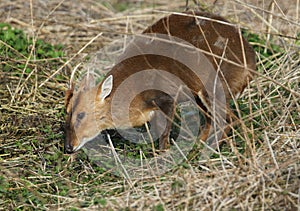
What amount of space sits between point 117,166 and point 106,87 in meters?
0.83

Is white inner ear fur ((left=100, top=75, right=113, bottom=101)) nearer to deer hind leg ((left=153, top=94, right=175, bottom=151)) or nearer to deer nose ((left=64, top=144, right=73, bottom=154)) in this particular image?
deer hind leg ((left=153, top=94, right=175, bottom=151))

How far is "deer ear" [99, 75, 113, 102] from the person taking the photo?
5.41 meters

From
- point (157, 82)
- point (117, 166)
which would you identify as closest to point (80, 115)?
point (117, 166)

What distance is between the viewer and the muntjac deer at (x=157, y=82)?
543cm

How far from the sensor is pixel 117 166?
5.13 m

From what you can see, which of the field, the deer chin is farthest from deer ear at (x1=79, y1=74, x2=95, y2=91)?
the field

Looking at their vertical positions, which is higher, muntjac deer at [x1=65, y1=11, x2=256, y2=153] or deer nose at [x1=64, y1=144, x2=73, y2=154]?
muntjac deer at [x1=65, y1=11, x2=256, y2=153]

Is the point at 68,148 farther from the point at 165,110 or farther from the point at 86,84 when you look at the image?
the point at 165,110

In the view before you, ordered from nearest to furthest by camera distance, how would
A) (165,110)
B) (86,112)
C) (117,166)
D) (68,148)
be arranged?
(117,166), (68,148), (86,112), (165,110)

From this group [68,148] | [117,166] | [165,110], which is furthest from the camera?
[165,110]

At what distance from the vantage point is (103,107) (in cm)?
562

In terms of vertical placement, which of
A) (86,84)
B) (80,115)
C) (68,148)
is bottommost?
(68,148)

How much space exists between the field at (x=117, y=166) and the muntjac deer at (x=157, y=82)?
0.23 m

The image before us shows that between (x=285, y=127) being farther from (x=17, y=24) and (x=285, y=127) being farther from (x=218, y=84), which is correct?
(x=17, y=24)
